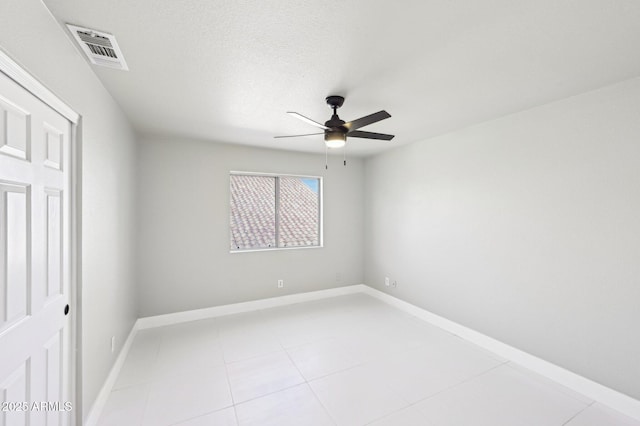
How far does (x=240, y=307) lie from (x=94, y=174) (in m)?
2.59

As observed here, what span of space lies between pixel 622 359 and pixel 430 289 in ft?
5.64

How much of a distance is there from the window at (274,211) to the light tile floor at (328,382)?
133cm

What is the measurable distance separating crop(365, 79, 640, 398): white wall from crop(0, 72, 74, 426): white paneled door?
3531 millimetres

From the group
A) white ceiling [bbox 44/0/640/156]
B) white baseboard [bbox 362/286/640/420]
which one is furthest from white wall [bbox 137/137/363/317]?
A: white baseboard [bbox 362/286/640/420]

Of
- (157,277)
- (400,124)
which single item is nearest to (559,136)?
(400,124)

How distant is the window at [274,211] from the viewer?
3.92 meters

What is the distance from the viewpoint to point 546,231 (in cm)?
235

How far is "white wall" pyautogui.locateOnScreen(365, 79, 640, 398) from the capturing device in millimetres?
1938

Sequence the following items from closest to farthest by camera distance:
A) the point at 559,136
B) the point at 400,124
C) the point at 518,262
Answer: the point at 559,136 < the point at 518,262 < the point at 400,124

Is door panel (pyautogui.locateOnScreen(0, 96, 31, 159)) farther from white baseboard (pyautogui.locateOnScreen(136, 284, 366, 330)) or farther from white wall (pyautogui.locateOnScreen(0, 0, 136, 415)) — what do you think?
white baseboard (pyautogui.locateOnScreen(136, 284, 366, 330))

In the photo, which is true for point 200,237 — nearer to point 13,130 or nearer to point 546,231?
point 13,130

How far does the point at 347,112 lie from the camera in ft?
8.38

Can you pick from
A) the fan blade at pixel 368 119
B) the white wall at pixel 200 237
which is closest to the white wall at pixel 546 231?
the fan blade at pixel 368 119

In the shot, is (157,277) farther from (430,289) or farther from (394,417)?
(430,289)
